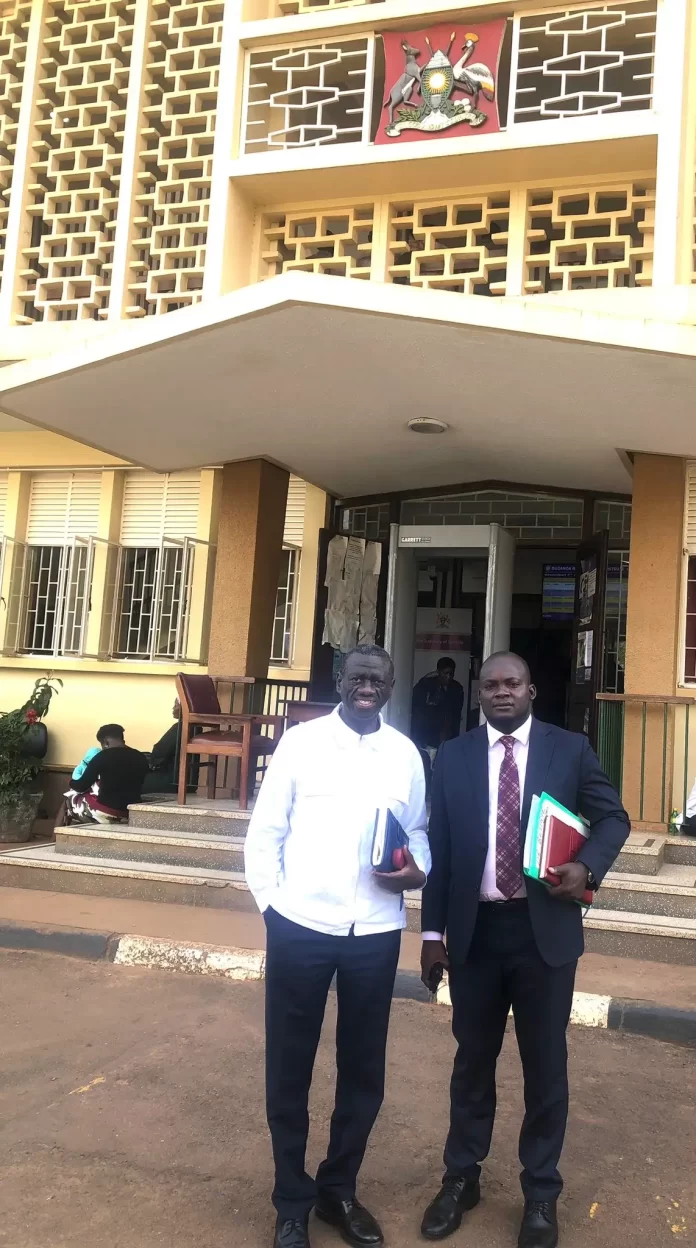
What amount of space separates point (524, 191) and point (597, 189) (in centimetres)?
59

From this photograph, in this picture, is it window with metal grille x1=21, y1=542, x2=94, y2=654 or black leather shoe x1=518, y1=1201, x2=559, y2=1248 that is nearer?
black leather shoe x1=518, y1=1201, x2=559, y2=1248

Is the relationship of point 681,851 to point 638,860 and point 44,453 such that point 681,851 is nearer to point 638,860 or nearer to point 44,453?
point 638,860

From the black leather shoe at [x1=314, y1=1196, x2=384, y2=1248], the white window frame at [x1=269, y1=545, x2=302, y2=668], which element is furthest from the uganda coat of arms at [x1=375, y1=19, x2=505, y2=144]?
the black leather shoe at [x1=314, y1=1196, x2=384, y2=1248]

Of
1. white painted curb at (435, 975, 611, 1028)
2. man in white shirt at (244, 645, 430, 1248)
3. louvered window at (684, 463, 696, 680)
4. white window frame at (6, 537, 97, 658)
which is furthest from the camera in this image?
white window frame at (6, 537, 97, 658)

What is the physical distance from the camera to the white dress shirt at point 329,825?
2.85 meters

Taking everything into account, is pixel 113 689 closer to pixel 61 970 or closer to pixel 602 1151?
pixel 61 970

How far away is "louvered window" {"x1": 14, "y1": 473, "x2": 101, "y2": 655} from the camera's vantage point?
34.1ft

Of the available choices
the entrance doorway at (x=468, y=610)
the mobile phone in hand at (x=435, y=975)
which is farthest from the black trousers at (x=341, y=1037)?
the entrance doorway at (x=468, y=610)

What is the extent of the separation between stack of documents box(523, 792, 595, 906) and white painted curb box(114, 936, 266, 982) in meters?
3.08

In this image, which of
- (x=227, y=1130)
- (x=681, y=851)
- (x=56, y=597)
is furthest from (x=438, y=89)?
(x=227, y=1130)

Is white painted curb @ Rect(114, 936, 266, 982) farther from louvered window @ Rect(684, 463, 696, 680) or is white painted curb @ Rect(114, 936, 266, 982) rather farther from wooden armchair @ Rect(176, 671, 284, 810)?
louvered window @ Rect(684, 463, 696, 680)

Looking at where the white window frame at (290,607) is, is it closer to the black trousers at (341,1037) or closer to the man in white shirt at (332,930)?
the man in white shirt at (332,930)

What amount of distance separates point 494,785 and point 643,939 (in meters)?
3.12

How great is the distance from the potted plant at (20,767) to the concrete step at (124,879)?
216 centimetres
